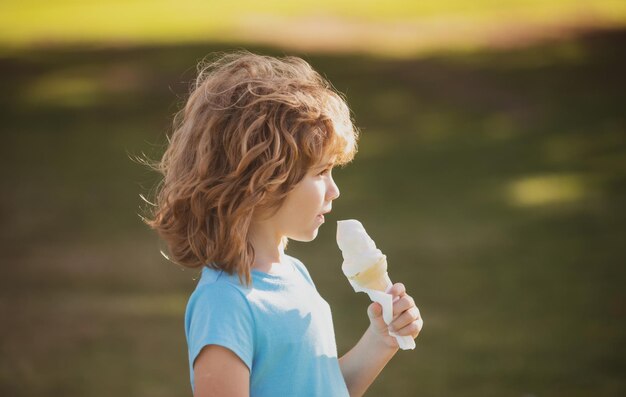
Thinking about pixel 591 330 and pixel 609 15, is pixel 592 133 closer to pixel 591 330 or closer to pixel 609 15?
pixel 591 330

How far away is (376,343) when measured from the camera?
2.83 metres

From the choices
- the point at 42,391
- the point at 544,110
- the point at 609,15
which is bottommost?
the point at 42,391

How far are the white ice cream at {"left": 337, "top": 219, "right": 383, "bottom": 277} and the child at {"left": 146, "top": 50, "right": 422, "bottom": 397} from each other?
0.12 m

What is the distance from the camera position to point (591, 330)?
625cm

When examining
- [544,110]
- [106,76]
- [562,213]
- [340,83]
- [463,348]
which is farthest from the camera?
[106,76]

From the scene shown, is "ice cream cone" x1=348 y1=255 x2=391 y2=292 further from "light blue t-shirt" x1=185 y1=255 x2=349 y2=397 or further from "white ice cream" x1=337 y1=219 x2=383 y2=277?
"light blue t-shirt" x1=185 y1=255 x2=349 y2=397

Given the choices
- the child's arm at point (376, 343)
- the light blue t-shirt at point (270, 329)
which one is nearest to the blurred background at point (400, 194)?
the child's arm at point (376, 343)

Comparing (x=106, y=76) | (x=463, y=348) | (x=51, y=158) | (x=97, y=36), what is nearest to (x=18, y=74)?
(x=106, y=76)

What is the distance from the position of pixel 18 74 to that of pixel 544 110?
6.92 m

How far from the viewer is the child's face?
2.57 metres

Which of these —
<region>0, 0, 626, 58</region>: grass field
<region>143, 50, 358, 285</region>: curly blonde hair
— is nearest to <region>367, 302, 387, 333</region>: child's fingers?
<region>143, 50, 358, 285</region>: curly blonde hair

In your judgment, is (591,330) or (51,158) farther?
(51,158)

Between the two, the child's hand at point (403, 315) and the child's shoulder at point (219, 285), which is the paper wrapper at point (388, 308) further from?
the child's shoulder at point (219, 285)

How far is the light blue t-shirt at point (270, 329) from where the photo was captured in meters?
2.36
